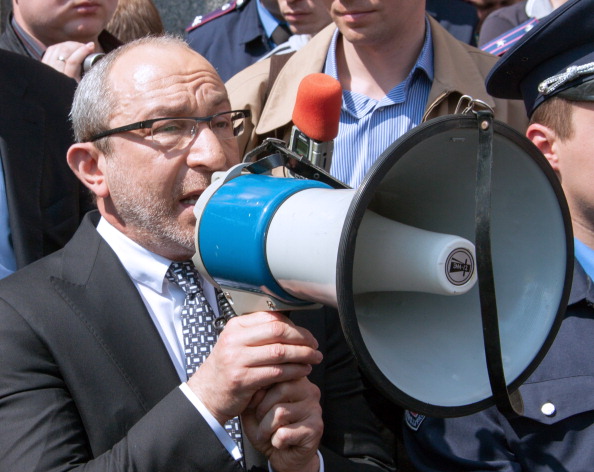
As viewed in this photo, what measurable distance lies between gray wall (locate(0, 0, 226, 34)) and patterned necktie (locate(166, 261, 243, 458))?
125 inches

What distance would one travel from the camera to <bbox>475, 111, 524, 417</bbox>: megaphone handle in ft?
5.13

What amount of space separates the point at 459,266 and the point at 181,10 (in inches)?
160

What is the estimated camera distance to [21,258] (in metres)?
2.67

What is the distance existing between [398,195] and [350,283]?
1.28 ft

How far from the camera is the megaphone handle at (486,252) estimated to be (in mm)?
1564

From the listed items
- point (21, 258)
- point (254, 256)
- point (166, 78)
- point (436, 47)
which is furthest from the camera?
point (436, 47)

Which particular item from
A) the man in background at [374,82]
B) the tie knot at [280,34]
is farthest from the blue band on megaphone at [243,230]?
the tie knot at [280,34]

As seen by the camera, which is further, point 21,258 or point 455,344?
point 21,258

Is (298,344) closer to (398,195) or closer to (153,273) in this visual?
(398,195)

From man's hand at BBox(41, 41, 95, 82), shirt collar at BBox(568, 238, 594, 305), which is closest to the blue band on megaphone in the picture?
shirt collar at BBox(568, 238, 594, 305)

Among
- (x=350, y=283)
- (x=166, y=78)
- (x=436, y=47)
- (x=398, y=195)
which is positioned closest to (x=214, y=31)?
(x=436, y=47)

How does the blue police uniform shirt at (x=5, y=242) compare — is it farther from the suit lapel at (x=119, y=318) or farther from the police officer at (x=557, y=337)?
the police officer at (x=557, y=337)

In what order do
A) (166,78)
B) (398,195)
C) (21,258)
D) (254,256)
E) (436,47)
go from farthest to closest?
(436,47) → (21,258) → (166,78) → (398,195) → (254,256)

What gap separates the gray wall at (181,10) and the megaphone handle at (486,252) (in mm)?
3930
